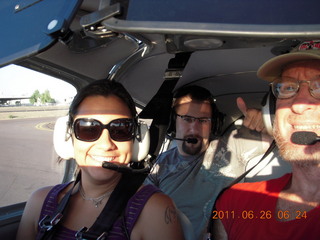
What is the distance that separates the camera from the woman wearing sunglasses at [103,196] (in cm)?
140

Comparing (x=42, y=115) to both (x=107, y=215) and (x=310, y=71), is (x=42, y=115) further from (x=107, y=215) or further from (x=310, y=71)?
(x=310, y=71)

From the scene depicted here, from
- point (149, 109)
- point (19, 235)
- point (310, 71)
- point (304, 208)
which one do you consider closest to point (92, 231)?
point (19, 235)

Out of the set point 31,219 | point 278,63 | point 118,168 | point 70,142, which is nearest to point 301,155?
point 278,63

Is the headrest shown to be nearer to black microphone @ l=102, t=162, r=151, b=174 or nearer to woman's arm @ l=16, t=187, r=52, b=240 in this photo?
black microphone @ l=102, t=162, r=151, b=174

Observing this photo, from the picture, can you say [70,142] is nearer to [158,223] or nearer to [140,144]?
[140,144]

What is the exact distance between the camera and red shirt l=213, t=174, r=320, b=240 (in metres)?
1.23

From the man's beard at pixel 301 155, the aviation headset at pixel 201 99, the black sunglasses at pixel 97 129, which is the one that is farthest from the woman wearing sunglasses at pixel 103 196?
the aviation headset at pixel 201 99

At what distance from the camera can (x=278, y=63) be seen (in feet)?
4.70

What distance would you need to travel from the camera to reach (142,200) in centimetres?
147

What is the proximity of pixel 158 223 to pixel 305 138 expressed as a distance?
0.75 metres

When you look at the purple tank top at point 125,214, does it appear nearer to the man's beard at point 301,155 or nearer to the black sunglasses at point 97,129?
the black sunglasses at point 97,129

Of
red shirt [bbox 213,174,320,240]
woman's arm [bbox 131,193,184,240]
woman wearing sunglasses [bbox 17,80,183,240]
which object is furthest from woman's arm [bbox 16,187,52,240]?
red shirt [bbox 213,174,320,240]

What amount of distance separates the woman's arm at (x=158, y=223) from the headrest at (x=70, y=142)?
261 millimetres

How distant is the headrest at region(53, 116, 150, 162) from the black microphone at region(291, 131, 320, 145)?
744 mm
